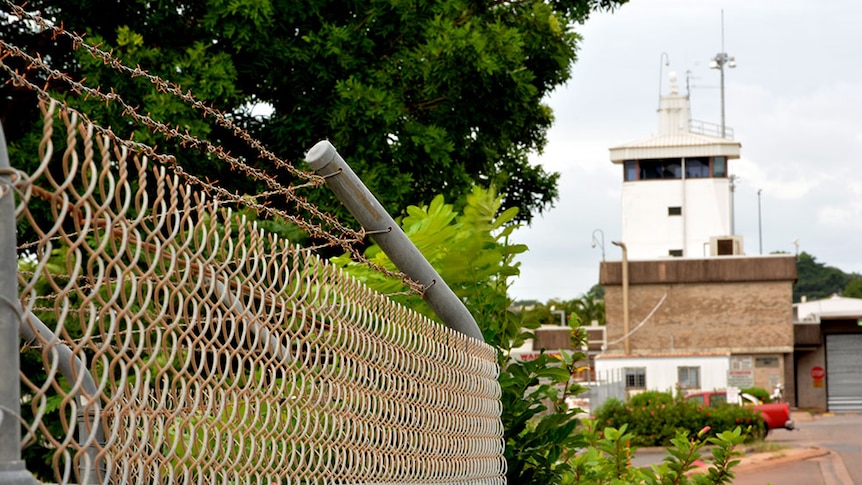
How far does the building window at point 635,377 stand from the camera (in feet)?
176

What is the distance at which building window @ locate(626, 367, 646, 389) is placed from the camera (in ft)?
176

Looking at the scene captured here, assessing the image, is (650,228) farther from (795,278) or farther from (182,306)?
(182,306)

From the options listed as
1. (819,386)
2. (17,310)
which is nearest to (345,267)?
(17,310)

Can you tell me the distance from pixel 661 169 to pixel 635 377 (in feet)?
62.1

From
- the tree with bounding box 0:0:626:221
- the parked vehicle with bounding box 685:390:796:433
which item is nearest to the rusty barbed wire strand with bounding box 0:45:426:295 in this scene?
the tree with bounding box 0:0:626:221

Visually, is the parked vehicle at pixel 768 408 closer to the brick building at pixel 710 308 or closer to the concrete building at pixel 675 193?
the brick building at pixel 710 308

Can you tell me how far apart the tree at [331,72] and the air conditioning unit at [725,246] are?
46580 millimetres

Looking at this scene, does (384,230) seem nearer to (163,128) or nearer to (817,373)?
(163,128)

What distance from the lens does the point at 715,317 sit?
5853 cm

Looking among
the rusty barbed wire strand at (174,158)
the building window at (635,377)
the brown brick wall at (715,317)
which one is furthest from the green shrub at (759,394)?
the rusty barbed wire strand at (174,158)

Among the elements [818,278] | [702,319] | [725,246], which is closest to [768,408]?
[702,319]

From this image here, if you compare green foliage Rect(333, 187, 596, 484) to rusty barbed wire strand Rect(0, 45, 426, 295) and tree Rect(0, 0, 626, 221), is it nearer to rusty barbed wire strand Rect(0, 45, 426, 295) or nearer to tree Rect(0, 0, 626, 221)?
rusty barbed wire strand Rect(0, 45, 426, 295)

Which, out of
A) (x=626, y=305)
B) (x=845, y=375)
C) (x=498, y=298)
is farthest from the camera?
(x=845, y=375)

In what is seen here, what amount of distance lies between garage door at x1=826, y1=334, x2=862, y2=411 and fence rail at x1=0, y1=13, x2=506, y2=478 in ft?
211
